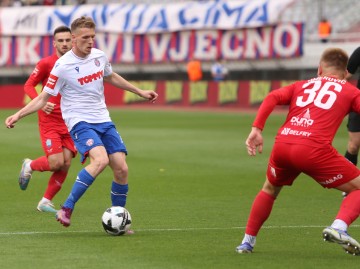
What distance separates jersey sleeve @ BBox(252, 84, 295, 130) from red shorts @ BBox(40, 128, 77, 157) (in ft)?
13.2

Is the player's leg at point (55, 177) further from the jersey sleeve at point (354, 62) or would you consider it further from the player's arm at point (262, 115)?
the player's arm at point (262, 115)

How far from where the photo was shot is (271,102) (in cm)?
859

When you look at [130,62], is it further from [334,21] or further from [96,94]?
[96,94]

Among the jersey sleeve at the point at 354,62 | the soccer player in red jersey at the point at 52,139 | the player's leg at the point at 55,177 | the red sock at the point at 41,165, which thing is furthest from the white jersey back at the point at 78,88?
the jersey sleeve at the point at 354,62

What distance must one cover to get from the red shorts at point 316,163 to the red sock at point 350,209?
0.48 ft

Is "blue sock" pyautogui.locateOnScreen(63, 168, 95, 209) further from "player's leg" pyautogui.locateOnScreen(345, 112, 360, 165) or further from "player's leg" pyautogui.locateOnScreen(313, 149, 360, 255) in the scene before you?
"player's leg" pyautogui.locateOnScreen(345, 112, 360, 165)

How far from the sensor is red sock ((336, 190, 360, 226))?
860 centimetres

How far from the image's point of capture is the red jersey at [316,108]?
8.70m

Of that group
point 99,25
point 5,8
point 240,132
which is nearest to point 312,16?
point 99,25

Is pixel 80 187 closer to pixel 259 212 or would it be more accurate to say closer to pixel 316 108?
pixel 259 212

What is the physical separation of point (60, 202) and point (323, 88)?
5256mm

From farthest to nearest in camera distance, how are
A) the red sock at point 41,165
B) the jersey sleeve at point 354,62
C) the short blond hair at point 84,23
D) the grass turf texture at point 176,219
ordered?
the jersey sleeve at point 354,62
the red sock at point 41,165
the short blond hair at point 84,23
the grass turf texture at point 176,219

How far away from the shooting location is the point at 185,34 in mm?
43000

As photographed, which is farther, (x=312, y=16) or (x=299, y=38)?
(x=312, y=16)
